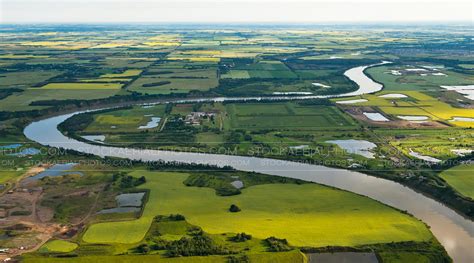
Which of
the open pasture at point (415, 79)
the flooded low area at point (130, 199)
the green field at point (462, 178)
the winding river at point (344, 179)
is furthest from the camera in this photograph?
the open pasture at point (415, 79)

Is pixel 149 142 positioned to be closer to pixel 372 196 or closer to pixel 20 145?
pixel 20 145

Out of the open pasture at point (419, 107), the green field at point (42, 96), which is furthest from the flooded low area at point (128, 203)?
the open pasture at point (419, 107)

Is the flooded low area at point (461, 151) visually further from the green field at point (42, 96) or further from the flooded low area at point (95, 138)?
the green field at point (42, 96)

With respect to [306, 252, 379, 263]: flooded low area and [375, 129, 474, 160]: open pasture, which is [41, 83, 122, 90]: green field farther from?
[306, 252, 379, 263]: flooded low area

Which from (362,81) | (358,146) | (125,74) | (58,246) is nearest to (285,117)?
(358,146)

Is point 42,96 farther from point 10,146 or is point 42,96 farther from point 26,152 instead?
point 26,152

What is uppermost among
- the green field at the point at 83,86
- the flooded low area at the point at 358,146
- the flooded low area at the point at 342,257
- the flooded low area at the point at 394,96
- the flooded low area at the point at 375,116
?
the green field at the point at 83,86

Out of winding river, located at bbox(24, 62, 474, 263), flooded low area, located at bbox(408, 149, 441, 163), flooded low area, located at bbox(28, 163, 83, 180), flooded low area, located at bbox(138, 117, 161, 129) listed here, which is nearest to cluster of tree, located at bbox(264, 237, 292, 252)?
winding river, located at bbox(24, 62, 474, 263)
